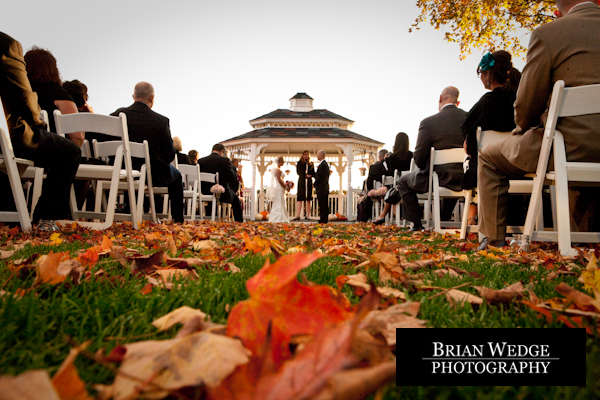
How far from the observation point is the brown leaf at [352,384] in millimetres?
396

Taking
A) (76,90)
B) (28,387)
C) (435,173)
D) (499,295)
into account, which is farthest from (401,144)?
(28,387)

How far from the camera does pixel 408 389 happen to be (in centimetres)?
61

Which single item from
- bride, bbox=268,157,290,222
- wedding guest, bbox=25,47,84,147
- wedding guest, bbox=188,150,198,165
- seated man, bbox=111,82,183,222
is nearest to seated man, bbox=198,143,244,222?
wedding guest, bbox=188,150,198,165

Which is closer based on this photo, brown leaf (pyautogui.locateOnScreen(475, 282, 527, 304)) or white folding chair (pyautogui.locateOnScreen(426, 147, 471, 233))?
brown leaf (pyautogui.locateOnScreen(475, 282, 527, 304))

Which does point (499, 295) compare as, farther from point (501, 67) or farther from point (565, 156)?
point (501, 67)

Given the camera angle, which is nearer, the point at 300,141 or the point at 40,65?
the point at 40,65

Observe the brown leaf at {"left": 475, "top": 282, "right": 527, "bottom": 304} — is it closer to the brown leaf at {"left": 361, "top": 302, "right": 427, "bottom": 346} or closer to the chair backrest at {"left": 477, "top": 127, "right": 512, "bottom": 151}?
the brown leaf at {"left": 361, "top": 302, "right": 427, "bottom": 346}

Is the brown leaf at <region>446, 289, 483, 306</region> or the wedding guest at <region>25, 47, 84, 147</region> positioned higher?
the wedding guest at <region>25, 47, 84, 147</region>

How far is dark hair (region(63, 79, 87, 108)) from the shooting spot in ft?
18.0

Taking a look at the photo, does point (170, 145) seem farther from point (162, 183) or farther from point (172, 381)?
point (172, 381)

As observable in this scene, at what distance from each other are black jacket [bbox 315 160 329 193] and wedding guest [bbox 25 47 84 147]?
24.9 ft

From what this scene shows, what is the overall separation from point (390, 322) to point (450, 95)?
19.6ft

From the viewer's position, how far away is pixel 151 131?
221 inches

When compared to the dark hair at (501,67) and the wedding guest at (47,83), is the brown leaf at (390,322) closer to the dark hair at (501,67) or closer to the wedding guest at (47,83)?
the dark hair at (501,67)
